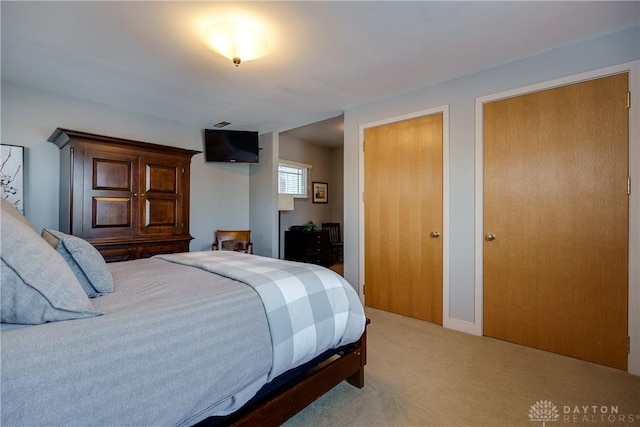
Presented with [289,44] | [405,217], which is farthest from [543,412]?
[289,44]

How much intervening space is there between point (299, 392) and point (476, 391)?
45.2 inches

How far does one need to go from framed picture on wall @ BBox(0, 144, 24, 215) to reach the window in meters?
3.27

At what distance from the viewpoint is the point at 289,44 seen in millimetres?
2199

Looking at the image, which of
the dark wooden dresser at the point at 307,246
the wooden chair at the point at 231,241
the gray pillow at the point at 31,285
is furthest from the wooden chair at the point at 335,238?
the gray pillow at the point at 31,285

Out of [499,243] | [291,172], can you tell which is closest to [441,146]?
[499,243]

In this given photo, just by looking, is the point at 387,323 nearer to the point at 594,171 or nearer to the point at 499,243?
the point at 499,243

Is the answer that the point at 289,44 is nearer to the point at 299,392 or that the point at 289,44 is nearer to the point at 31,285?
the point at 31,285

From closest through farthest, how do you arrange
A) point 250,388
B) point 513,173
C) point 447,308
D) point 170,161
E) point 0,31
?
point 250,388
point 0,31
point 513,173
point 447,308
point 170,161

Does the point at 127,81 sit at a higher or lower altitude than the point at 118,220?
higher

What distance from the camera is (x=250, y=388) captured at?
1181 mm

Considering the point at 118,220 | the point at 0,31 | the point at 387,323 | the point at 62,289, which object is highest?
the point at 0,31

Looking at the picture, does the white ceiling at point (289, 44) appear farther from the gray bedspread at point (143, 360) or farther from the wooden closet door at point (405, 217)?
the gray bedspread at point (143, 360)

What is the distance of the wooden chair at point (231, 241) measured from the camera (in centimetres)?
415

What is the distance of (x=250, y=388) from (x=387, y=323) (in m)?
2.02
